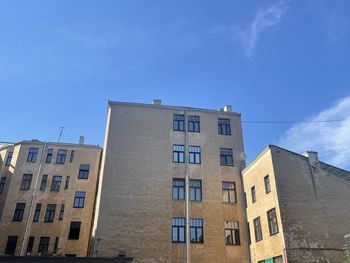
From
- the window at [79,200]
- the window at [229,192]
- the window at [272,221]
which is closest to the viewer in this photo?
the window at [272,221]

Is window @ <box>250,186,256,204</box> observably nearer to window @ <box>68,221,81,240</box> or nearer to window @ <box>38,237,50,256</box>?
window @ <box>68,221,81,240</box>

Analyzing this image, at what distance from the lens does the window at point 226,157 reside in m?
29.7

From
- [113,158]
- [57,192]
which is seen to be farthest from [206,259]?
[57,192]

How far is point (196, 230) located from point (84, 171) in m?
16.3

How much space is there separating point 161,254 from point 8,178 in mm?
20708

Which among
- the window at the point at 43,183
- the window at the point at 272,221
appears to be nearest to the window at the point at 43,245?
the window at the point at 43,183

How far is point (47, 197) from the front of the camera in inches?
1380

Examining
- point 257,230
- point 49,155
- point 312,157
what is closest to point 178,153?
point 257,230

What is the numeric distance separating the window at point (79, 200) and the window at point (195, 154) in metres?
13.6

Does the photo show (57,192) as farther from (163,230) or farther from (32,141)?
(163,230)

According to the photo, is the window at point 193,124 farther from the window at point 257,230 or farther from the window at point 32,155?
the window at point 32,155

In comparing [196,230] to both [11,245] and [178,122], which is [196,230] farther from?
[11,245]

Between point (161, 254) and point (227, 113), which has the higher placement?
point (227, 113)

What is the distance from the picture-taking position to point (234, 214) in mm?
27344
